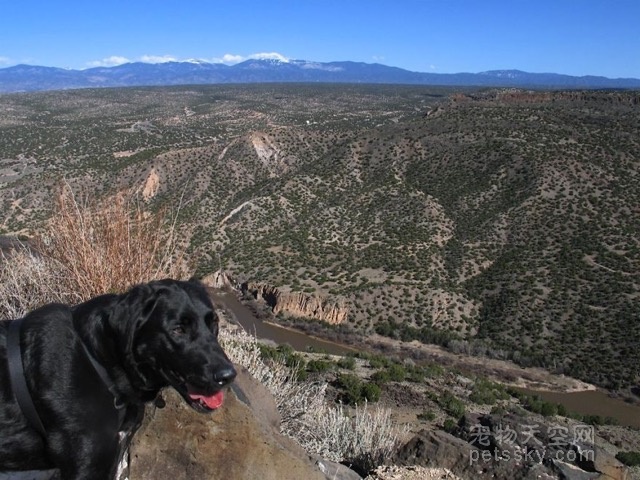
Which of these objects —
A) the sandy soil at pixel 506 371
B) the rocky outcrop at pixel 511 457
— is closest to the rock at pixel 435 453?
the rocky outcrop at pixel 511 457

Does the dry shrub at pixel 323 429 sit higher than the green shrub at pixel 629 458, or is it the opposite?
the dry shrub at pixel 323 429

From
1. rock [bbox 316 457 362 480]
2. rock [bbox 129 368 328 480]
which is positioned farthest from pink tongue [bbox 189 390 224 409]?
rock [bbox 316 457 362 480]

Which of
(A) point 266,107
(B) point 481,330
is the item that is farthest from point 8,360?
(A) point 266,107

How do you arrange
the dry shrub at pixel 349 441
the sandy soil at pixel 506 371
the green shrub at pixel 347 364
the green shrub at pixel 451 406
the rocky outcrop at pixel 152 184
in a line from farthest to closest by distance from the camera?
the rocky outcrop at pixel 152 184 < the sandy soil at pixel 506 371 < the green shrub at pixel 347 364 < the green shrub at pixel 451 406 < the dry shrub at pixel 349 441

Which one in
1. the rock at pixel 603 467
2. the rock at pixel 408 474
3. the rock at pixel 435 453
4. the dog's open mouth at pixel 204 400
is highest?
the dog's open mouth at pixel 204 400

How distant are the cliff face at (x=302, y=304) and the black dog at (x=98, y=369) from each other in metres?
30.7

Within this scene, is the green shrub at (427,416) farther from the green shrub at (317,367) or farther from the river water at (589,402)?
the river water at (589,402)

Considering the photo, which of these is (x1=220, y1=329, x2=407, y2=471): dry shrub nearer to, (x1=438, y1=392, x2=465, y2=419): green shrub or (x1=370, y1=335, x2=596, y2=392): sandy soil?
(x1=438, y1=392, x2=465, y2=419): green shrub

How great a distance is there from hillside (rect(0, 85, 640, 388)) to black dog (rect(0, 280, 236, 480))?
1630 cm

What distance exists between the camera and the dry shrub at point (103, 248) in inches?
243

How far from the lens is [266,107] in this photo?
125062mm

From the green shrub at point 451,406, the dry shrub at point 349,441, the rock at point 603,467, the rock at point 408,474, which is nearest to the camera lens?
the rock at point 408,474

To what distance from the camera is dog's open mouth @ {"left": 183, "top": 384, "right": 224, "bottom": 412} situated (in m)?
2.79

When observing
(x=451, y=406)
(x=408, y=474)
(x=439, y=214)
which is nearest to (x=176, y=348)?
(x=408, y=474)
